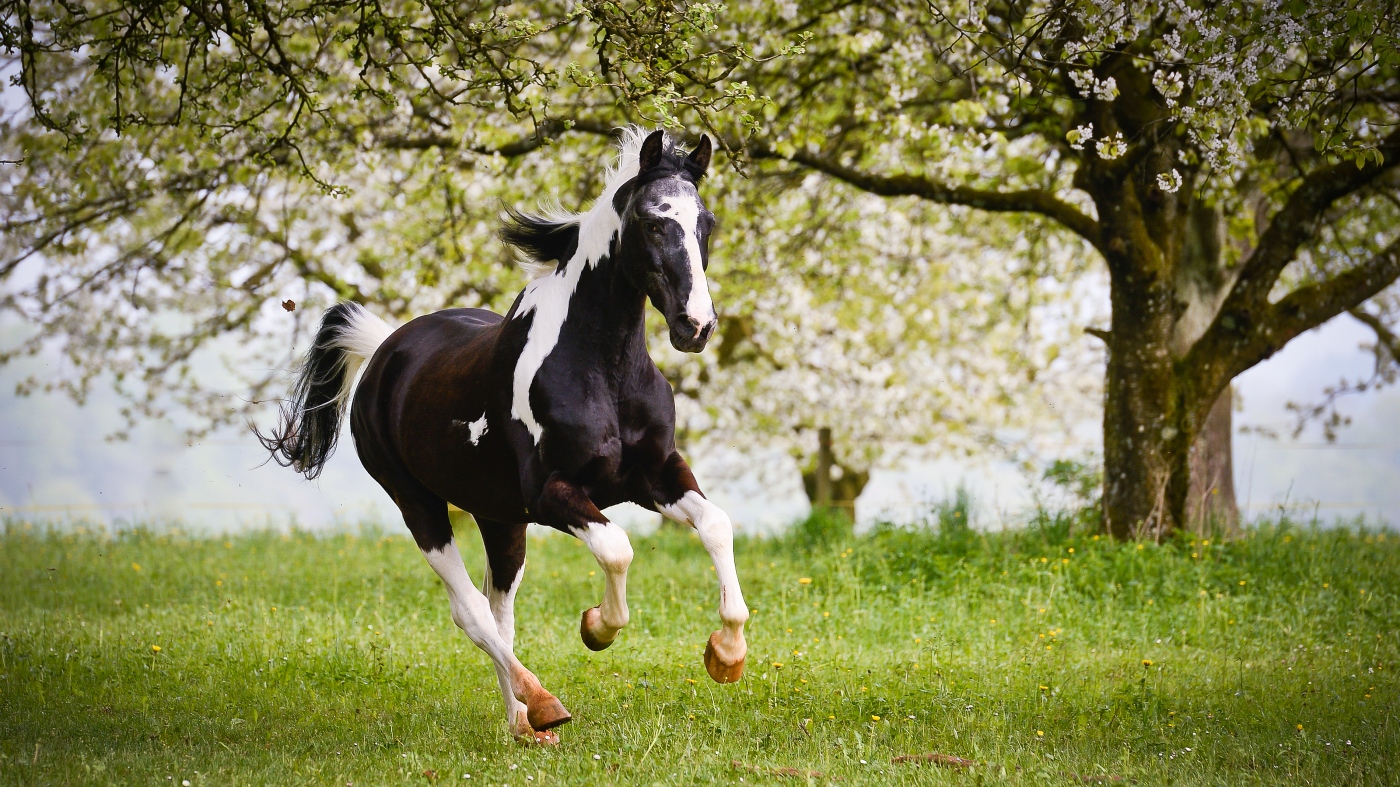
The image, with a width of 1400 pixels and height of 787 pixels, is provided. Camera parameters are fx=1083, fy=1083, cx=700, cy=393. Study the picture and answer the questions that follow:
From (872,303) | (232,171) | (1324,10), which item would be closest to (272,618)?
(232,171)

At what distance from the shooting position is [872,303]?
1588 centimetres

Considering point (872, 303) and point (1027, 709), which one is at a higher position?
point (872, 303)

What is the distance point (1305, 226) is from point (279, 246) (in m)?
11.4

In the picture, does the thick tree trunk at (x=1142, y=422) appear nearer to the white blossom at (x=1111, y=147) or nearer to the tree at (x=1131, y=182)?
the tree at (x=1131, y=182)

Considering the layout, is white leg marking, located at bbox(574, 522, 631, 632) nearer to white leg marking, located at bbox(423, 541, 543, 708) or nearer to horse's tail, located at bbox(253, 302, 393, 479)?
white leg marking, located at bbox(423, 541, 543, 708)

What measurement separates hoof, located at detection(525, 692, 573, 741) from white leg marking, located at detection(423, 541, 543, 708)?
268mm

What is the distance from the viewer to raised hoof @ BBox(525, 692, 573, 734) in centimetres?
427

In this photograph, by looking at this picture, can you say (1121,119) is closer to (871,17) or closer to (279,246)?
(871,17)

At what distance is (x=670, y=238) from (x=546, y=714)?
1.93 meters

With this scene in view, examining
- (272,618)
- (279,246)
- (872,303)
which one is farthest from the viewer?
(872,303)

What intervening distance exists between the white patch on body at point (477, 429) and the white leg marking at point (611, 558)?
843 mm

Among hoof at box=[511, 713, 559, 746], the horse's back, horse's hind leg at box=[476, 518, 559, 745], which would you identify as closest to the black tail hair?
the horse's back

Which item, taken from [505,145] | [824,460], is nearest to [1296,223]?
[505,145]

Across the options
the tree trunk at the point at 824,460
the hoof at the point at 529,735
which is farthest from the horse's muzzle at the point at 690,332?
the tree trunk at the point at 824,460
